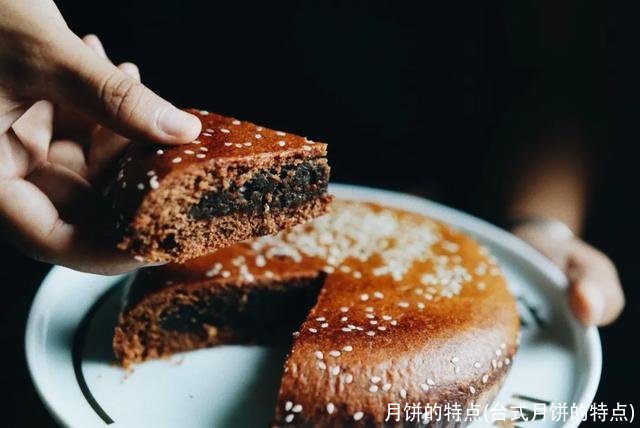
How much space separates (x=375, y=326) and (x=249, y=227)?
0.65m

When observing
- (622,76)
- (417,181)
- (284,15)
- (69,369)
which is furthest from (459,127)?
(69,369)

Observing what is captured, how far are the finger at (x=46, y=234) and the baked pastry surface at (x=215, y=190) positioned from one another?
14cm

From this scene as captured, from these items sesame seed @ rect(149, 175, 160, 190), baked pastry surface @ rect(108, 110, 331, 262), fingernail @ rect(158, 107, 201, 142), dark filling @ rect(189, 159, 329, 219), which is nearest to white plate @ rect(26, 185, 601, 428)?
baked pastry surface @ rect(108, 110, 331, 262)

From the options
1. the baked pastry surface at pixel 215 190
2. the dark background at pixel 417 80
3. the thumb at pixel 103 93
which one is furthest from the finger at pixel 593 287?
the thumb at pixel 103 93

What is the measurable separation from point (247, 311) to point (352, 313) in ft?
1.94

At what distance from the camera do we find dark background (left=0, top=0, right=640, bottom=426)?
3.82m

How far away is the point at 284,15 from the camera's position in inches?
158

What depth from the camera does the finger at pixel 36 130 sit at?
2.55 meters

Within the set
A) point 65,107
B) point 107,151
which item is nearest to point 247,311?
point 107,151

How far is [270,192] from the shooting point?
2.44 metres

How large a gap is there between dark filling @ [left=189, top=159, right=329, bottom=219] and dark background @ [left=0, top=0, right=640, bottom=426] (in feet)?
5.40

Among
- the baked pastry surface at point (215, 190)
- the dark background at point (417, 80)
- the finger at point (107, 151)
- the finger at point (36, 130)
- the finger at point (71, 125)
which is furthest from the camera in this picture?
the dark background at point (417, 80)

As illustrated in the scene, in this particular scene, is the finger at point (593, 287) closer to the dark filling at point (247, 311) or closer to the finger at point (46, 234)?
the dark filling at point (247, 311)

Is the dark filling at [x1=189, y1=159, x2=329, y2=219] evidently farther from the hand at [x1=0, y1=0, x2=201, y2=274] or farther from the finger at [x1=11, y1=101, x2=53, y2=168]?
the finger at [x1=11, y1=101, x2=53, y2=168]
